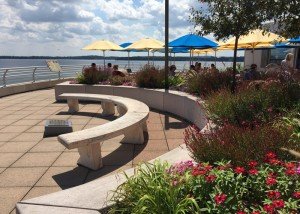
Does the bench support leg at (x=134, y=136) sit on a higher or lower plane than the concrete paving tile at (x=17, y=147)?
higher

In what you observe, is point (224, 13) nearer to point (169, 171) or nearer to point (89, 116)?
point (89, 116)

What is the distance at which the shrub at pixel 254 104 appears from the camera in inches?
222

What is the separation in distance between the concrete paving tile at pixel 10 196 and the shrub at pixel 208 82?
582cm

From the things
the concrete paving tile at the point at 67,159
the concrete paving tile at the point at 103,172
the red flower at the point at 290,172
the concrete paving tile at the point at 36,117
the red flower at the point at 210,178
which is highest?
the red flower at the point at 290,172

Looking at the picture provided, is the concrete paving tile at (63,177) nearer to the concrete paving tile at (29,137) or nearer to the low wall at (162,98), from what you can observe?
the concrete paving tile at (29,137)

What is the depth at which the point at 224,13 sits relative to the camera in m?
8.84

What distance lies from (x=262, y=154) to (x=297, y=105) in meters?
2.70

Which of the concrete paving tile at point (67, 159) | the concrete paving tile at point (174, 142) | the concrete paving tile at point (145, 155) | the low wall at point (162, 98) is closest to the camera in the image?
the concrete paving tile at point (67, 159)

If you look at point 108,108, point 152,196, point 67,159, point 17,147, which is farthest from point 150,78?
point 152,196

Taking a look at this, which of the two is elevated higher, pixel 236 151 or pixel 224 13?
pixel 224 13

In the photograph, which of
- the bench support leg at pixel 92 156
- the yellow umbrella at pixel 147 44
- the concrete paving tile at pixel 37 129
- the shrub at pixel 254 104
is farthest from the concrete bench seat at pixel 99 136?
the yellow umbrella at pixel 147 44

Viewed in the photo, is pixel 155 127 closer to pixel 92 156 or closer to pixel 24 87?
pixel 92 156

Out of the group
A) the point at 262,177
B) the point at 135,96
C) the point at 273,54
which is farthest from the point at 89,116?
the point at 273,54

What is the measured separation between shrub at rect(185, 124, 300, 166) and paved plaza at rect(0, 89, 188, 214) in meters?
2.22
